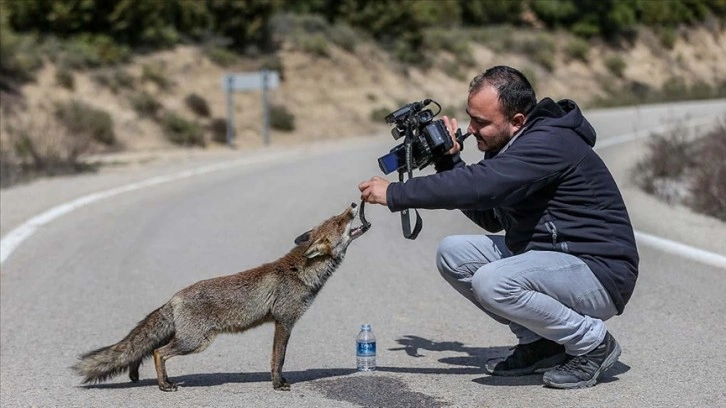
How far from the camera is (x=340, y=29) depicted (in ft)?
151

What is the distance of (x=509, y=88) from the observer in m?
6.13

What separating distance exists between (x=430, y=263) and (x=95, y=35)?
2881cm

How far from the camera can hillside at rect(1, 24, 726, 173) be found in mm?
32969

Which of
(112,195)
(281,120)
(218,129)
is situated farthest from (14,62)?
(112,195)

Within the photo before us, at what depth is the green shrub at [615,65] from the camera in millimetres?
59344

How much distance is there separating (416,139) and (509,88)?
0.60 meters

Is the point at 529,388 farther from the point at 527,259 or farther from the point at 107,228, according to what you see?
the point at 107,228

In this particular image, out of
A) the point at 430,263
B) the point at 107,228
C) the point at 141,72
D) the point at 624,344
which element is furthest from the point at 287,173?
the point at 141,72

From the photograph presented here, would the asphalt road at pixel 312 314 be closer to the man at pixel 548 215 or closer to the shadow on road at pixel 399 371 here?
the shadow on road at pixel 399 371

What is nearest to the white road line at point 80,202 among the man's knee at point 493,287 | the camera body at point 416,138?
the camera body at point 416,138

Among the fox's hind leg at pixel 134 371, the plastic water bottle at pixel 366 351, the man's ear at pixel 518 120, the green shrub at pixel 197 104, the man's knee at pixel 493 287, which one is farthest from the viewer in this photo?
the green shrub at pixel 197 104

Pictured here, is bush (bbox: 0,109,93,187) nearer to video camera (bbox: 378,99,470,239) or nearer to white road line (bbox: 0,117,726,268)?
white road line (bbox: 0,117,726,268)

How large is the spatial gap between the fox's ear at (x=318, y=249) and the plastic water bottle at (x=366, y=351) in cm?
69

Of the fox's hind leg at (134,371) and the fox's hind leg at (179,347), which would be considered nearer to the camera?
the fox's hind leg at (179,347)
